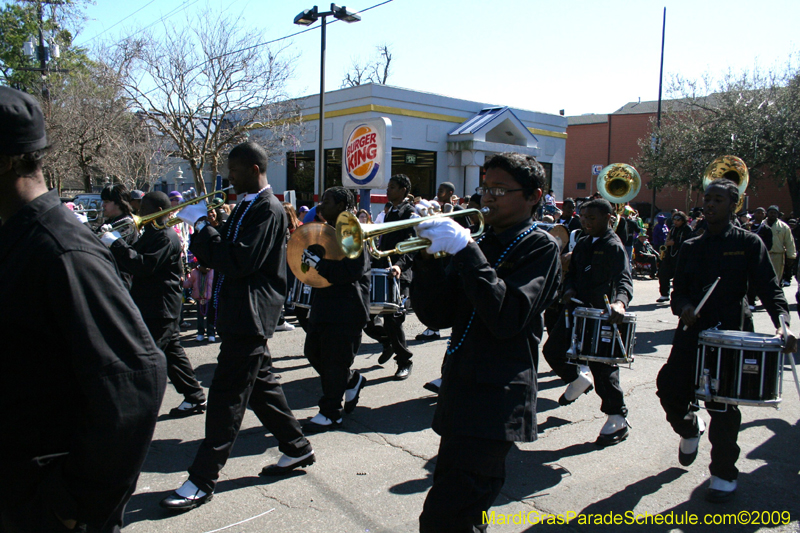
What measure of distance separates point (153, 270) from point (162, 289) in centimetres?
19

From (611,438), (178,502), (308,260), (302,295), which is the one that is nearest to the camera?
(178,502)

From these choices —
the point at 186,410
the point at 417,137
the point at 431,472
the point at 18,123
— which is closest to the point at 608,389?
the point at 431,472

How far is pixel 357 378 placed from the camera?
525cm

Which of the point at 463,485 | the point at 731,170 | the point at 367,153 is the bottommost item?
the point at 463,485

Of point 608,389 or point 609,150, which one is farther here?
point 609,150

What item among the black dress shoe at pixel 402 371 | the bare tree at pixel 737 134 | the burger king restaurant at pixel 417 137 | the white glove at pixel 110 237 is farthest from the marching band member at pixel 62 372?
the bare tree at pixel 737 134

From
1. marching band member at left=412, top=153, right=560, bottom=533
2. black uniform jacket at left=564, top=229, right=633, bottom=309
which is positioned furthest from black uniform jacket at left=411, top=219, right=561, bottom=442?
black uniform jacket at left=564, top=229, right=633, bottom=309

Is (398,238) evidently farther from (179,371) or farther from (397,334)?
(179,371)

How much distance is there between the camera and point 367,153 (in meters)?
11.0

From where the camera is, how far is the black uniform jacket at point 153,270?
187 inches

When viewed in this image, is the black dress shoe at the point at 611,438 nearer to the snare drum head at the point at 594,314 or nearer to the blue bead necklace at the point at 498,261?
the snare drum head at the point at 594,314

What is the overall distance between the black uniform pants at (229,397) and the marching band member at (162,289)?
1562 mm

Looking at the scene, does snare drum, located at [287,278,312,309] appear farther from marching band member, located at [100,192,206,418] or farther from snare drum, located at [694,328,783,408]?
snare drum, located at [694,328,783,408]

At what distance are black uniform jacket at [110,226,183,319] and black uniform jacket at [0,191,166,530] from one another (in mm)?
3355
